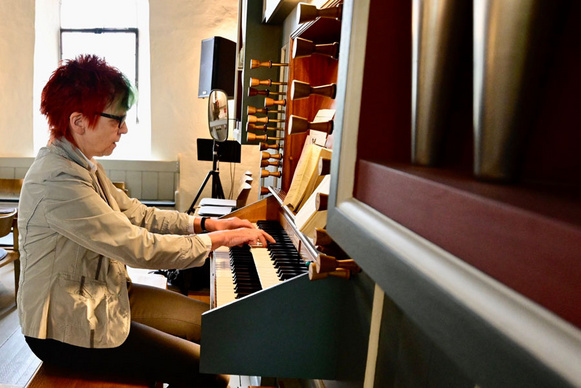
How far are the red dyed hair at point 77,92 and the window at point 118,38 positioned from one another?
490 centimetres

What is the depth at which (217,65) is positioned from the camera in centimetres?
512

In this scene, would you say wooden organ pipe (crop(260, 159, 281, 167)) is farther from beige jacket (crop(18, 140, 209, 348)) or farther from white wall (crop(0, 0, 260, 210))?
white wall (crop(0, 0, 260, 210))

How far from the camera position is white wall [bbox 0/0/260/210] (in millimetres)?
5855

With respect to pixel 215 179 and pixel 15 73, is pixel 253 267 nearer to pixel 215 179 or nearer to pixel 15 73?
pixel 215 179

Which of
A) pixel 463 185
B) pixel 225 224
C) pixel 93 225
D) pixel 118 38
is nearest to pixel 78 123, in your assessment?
pixel 93 225

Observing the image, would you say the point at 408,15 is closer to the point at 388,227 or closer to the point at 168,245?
the point at 388,227

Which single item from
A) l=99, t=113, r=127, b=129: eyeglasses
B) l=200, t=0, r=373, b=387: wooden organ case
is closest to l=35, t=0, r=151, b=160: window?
l=99, t=113, r=127, b=129: eyeglasses

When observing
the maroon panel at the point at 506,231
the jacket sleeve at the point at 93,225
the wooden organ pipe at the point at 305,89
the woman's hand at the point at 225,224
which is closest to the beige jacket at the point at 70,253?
the jacket sleeve at the point at 93,225

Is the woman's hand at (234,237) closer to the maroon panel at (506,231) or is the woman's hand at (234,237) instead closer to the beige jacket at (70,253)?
the beige jacket at (70,253)

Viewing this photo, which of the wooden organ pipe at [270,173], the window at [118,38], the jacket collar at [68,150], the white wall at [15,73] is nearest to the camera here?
the jacket collar at [68,150]

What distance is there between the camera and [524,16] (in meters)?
0.27

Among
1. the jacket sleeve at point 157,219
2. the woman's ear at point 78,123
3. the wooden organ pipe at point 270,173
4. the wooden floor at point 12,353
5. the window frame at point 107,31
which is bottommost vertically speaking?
the wooden floor at point 12,353

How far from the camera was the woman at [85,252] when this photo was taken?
151 centimetres

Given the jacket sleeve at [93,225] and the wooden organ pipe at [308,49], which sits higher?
the wooden organ pipe at [308,49]
